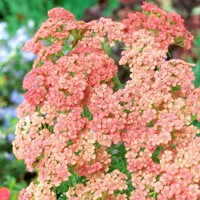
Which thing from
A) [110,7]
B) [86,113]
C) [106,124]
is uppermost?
[110,7]

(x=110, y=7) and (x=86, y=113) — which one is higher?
(x=110, y=7)

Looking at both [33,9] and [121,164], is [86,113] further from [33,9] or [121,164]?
[33,9]

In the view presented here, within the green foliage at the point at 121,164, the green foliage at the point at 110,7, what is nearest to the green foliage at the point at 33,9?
the green foliage at the point at 110,7

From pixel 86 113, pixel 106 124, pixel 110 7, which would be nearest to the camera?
pixel 106 124

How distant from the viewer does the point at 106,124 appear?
6.20 feet

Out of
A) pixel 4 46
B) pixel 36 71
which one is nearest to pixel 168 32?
pixel 36 71

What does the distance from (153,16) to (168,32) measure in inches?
3.4

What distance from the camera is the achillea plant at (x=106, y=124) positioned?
186cm

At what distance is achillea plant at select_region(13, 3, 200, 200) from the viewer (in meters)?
1.86

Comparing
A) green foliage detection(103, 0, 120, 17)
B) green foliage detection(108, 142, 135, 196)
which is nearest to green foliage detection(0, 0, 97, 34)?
green foliage detection(103, 0, 120, 17)

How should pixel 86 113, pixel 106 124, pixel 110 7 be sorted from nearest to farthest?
1. pixel 106 124
2. pixel 86 113
3. pixel 110 7

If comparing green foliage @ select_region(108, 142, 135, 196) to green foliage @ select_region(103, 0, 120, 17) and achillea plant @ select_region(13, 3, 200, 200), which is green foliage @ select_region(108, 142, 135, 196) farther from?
green foliage @ select_region(103, 0, 120, 17)

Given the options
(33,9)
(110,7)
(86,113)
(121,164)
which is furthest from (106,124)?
(33,9)

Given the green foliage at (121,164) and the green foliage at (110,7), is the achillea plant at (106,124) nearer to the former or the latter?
the green foliage at (121,164)
